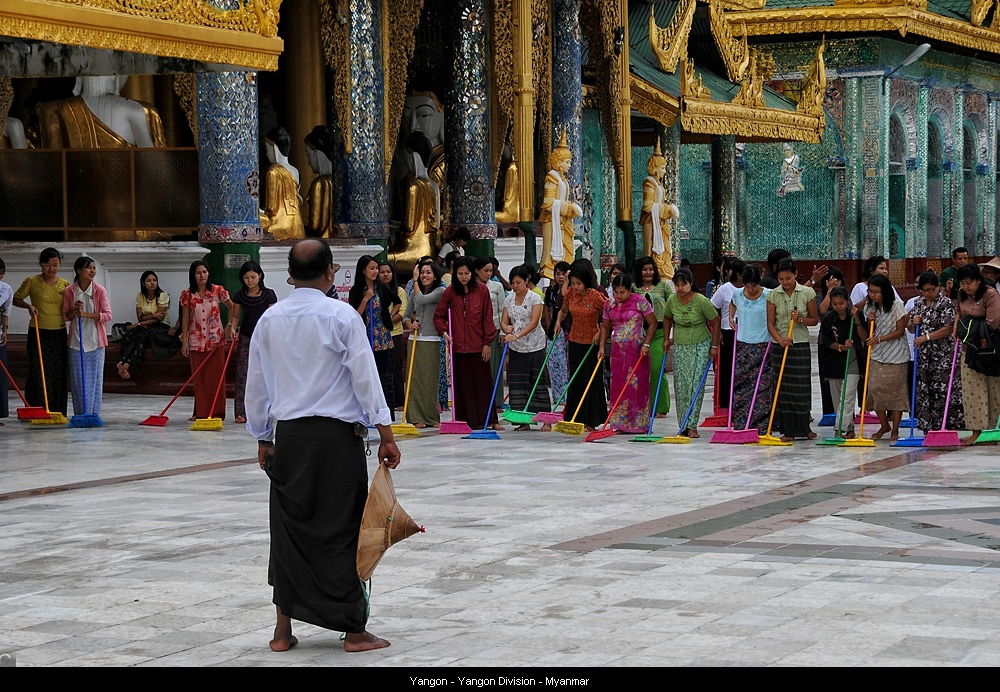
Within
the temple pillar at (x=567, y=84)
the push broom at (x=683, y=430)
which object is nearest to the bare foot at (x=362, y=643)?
the push broom at (x=683, y=430)

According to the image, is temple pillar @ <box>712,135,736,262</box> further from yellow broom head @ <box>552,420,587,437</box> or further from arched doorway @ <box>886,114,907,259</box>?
yellow broom head @ <box>552,420,587,437</box>

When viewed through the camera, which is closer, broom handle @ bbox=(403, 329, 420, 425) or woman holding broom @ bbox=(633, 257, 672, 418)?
broom handle @ bbox=(403, 329, 420, 425)

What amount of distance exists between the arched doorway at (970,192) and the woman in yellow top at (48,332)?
105 feet

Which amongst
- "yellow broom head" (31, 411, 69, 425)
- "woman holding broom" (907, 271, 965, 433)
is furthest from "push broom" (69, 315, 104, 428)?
"woman holding broom" (907, 271, 965, 433)

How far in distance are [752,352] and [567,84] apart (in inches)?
417

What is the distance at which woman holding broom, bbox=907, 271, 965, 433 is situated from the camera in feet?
45.5

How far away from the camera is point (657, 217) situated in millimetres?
26703

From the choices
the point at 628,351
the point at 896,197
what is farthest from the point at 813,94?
the point at 628,351

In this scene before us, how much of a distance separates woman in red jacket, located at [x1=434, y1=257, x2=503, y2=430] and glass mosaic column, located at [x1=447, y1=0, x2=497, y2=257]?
7182 mm

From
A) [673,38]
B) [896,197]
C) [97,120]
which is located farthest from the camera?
[896,197]

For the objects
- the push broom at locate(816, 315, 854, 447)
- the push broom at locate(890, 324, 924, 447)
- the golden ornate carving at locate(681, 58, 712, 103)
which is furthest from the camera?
the golden ornate carving at locate(681, 58, 712, 103)

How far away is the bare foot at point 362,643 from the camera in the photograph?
642cm

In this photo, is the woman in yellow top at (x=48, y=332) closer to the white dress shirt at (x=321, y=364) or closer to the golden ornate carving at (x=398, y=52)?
the golden ornate carving at (x=398, y=52)

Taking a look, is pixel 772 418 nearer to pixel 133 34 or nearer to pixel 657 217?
pixel 133 34
